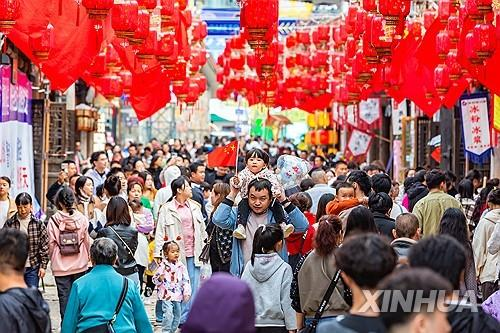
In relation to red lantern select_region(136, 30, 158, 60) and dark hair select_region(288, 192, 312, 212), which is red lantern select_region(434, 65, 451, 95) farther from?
dark hair select_region(288, 192, 312, 212)

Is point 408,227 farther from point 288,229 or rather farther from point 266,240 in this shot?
point 288,229

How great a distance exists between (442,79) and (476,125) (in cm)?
221

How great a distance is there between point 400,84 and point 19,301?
17590 millimetres

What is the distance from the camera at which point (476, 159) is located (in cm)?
2309

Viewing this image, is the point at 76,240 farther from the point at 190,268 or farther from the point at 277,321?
the point at 277,321

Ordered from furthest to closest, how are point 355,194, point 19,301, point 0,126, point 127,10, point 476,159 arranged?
point 476,159 < point 0,126 < point 127,10 < point 355,194 < point 19,301

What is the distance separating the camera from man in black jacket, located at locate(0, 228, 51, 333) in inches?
282

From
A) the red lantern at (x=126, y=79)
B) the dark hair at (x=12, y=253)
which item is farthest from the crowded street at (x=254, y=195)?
the red lantern at (x=126, y=79)

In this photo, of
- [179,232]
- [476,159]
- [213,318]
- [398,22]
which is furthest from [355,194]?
[476,159]

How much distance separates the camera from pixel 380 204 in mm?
11859

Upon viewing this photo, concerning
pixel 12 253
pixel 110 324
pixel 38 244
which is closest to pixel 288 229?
pixel 110 324

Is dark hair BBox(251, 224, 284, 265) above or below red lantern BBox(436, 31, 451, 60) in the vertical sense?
below

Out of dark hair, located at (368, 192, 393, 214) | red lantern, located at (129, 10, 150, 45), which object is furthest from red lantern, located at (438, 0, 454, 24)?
dark hair, located at (368, 192, 393, 214)

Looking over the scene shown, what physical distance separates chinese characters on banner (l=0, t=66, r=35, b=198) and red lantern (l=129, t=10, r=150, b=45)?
2.67 meters
